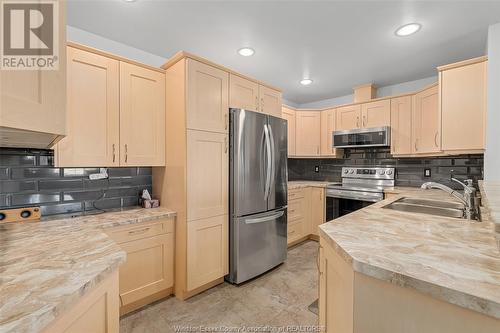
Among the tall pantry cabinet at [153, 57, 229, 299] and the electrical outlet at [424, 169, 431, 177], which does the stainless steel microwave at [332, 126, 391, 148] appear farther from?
the tall pantry cabinet at [153, 57, 229, 299]

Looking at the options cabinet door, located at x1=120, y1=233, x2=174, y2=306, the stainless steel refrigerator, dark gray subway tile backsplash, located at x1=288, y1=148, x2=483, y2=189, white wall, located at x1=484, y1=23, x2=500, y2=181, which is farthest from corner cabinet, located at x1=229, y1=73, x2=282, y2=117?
white wall, located at x1=484, y1=23, x2=500, y2=181

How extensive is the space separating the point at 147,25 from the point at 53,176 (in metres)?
1.53

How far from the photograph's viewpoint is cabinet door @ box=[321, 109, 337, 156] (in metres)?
3.95

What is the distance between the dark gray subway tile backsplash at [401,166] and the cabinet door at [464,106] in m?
0.86

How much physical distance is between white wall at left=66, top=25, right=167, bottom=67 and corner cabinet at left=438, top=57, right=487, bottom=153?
121 inches

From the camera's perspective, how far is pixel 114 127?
199cm

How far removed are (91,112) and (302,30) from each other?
1973 mm

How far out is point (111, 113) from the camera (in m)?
1.97

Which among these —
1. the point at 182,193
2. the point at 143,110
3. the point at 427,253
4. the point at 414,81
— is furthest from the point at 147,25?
the point at 414,81

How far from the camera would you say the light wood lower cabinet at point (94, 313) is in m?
0.71

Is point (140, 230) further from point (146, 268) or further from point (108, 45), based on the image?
point (108, 45)

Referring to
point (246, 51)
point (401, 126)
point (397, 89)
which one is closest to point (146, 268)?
point (246, 51)

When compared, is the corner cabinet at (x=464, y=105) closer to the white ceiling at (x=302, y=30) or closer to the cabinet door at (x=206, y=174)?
the white ceiling at (x=302, y=30)

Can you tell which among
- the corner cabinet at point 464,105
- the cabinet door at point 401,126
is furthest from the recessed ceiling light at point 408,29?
the cabinet door at point 401,126
